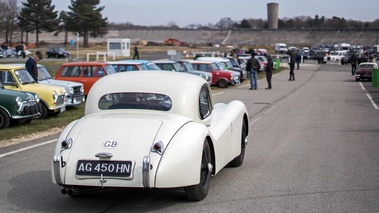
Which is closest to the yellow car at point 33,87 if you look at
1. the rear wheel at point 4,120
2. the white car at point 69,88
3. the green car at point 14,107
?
the white car at point 69,88

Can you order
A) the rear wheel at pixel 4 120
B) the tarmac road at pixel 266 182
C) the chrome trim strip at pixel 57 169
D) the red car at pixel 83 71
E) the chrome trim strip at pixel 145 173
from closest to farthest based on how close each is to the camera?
the chrome trim strip at pixel 145 173
the chrome trim strip at pixel 57 169
the tarmac road at pixel 266 182
the rear wheel at pixel 4 120
the red car at pixel 83 71

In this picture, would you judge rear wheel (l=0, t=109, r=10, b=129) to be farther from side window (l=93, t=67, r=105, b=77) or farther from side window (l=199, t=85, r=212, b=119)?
side window (l=93, t=67, r=105, b=77)

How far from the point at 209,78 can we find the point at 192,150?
24.9 meters

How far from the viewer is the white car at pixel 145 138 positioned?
668cm

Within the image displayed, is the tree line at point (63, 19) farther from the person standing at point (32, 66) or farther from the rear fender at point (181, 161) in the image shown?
the rear fender at point (181, 161)

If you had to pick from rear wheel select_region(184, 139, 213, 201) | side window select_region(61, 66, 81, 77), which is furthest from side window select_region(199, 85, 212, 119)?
side window select_region(61, 66, 81, 77)

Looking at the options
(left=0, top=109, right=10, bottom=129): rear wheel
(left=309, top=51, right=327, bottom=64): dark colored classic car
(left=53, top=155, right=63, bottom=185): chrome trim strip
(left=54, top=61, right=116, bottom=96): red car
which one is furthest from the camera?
(left=309, top=51, right=327, bottom=64): dark colored classic car

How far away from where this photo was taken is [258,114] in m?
19.2

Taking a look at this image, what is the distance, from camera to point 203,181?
744 centimetres

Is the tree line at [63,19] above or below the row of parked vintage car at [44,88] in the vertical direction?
above

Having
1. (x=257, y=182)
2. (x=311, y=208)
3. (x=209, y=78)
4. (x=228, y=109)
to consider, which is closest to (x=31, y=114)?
(x=228, y=109)

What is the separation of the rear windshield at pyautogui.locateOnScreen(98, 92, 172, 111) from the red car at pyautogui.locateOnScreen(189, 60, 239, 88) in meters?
25.5

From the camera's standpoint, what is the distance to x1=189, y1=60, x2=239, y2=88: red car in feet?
110

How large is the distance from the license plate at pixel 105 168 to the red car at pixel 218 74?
26.8m
